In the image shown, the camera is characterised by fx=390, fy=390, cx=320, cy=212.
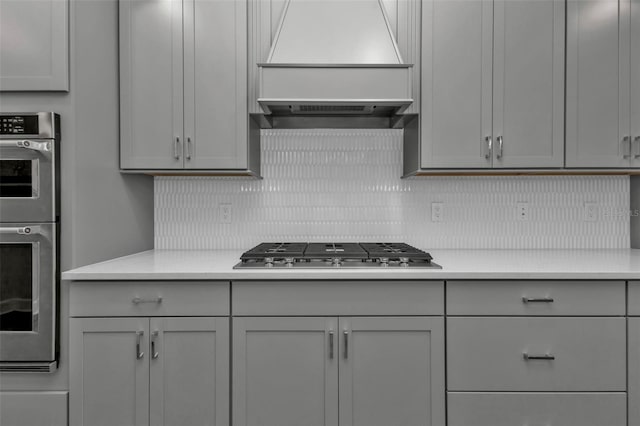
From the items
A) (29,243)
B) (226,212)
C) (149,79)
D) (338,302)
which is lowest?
(338,302)

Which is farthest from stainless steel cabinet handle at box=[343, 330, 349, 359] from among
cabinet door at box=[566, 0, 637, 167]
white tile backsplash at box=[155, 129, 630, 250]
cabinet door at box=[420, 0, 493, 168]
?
cabinet door at box=[566, 0, 637, 167]

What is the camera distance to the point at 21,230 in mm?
1595

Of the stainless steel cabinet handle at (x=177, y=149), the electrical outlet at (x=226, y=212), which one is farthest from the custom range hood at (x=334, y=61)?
the electrical outlet at (x=226, y=212)

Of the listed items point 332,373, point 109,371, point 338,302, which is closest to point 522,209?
point 338,302

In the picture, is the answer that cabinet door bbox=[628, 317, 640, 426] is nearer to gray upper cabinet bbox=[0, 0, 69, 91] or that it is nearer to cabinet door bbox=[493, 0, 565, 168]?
cabinet door bbox=[493, 0, 565, 168]

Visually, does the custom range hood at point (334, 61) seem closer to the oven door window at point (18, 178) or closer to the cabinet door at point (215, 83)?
the cabinet door at point (215, 83)

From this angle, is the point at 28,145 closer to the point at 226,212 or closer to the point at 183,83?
the point at 183,83

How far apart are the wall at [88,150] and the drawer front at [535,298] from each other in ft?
5.35

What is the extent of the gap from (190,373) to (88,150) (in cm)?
110

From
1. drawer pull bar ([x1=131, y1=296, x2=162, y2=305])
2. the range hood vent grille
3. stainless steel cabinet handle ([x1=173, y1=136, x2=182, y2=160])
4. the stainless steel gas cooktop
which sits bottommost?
drawer pull bar ([x1=131, y1=296, x2=162, y2=305])

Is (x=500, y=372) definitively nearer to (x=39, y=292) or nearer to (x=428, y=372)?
(x=428, y=372)

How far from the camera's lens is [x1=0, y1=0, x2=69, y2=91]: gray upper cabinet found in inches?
64.9

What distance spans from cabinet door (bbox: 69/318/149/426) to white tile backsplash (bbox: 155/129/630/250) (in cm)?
83

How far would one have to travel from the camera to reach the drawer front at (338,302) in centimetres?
164
